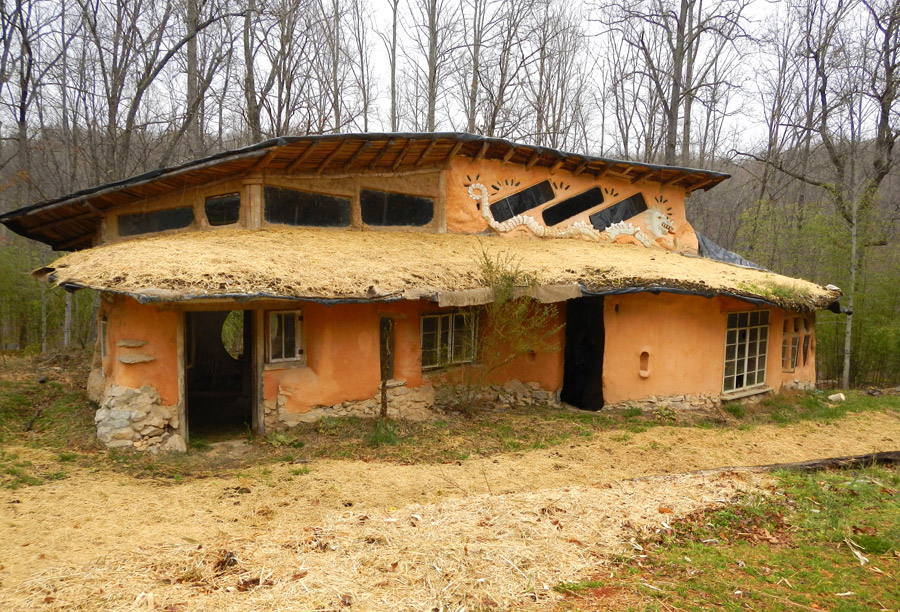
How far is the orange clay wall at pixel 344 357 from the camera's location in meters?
7.99

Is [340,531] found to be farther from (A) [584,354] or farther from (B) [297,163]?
(A) [584,354]

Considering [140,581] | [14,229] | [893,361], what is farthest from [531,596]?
[893,361]

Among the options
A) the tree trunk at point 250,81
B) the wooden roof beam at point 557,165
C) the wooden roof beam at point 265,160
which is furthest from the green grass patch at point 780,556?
the tree trunk at point 250,81

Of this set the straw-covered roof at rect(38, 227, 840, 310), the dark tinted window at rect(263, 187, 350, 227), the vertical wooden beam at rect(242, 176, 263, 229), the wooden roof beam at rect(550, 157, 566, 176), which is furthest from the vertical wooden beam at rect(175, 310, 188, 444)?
the wooden roof beam at rect(550, 157, 566, 176)

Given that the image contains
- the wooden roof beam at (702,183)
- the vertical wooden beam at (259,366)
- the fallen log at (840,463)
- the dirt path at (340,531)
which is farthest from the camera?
the wooden roof beam at (702,183)

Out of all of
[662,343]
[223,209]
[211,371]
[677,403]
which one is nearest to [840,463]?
[677,403]

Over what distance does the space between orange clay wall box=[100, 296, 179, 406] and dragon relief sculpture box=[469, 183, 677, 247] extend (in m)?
6.29

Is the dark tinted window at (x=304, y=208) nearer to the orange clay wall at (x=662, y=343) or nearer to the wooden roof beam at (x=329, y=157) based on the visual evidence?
the wooden roof beam at (x=329, y=157)

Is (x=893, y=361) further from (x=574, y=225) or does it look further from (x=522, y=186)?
(x=522, y=186)

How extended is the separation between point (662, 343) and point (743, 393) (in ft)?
8.34

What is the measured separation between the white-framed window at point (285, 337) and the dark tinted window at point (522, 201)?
4.96 metres

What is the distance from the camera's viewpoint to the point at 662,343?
32.4ft

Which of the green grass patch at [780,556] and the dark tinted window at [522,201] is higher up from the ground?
the dark tinted window at [522,201]

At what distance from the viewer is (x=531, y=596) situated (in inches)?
148
